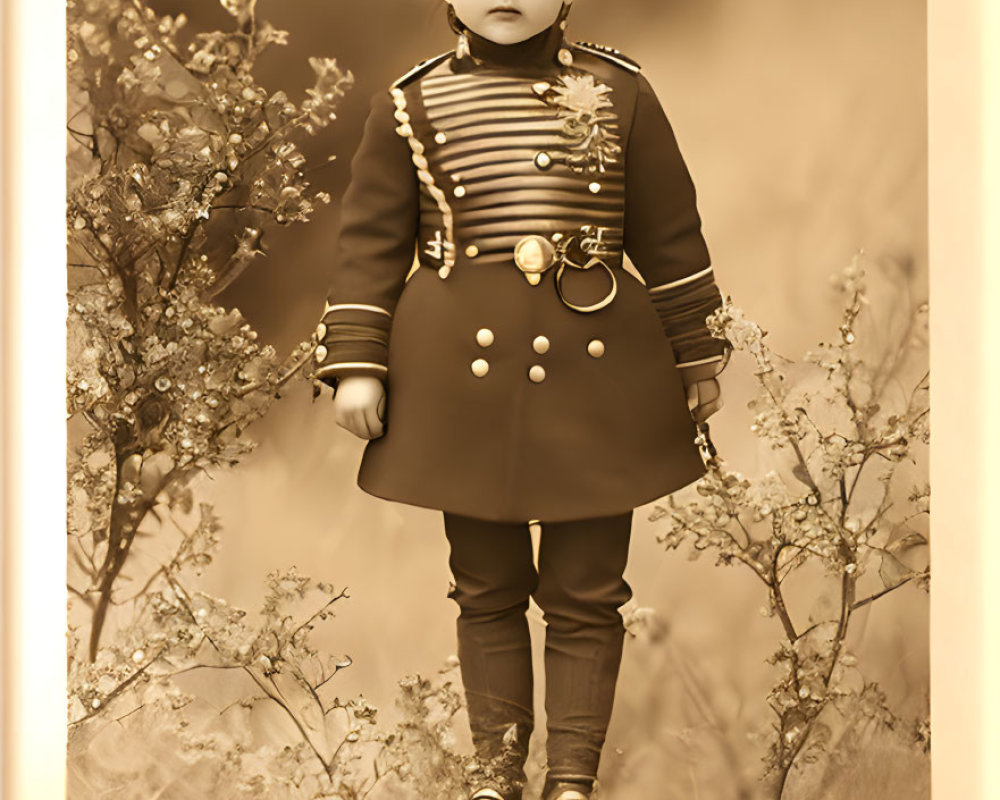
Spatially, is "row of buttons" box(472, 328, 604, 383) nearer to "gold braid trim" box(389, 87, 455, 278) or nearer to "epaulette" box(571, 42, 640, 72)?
"gold braid trim" box(389, 87, 455, 278)

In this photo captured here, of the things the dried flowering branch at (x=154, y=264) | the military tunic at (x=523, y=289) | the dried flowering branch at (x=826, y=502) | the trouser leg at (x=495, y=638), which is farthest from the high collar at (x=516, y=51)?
the trouser leg at (x=495, y=638)

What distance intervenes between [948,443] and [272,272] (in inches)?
32.2

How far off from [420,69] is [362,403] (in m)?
0.39

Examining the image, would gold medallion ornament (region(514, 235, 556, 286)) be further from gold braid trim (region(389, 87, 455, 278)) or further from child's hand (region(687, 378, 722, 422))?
child's hand (region(687, 378, 722, 422))

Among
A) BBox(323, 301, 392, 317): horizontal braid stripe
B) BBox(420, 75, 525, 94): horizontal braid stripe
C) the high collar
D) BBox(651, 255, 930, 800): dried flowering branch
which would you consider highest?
the high collar

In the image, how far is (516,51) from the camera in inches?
55.1

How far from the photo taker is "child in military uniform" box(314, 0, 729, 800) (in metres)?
1.38

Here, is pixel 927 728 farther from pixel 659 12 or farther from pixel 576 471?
pixel 659 12

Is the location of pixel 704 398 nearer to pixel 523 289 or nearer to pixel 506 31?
pixel 523 289

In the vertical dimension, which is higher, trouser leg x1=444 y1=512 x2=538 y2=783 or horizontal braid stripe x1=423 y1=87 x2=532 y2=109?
horizontal braid stripe x1=423 y1=87 x2=532 y2=109

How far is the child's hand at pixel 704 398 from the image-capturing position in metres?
1.43

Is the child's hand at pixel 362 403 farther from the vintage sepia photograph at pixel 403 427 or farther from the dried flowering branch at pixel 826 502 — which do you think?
the dried flowering branch at pixel 826 502

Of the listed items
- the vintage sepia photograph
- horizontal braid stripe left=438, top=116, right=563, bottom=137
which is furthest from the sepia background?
horizontal braid stripe left=438, top=116, right=563, bottom=137

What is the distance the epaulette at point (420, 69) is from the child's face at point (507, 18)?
0.17 ft
